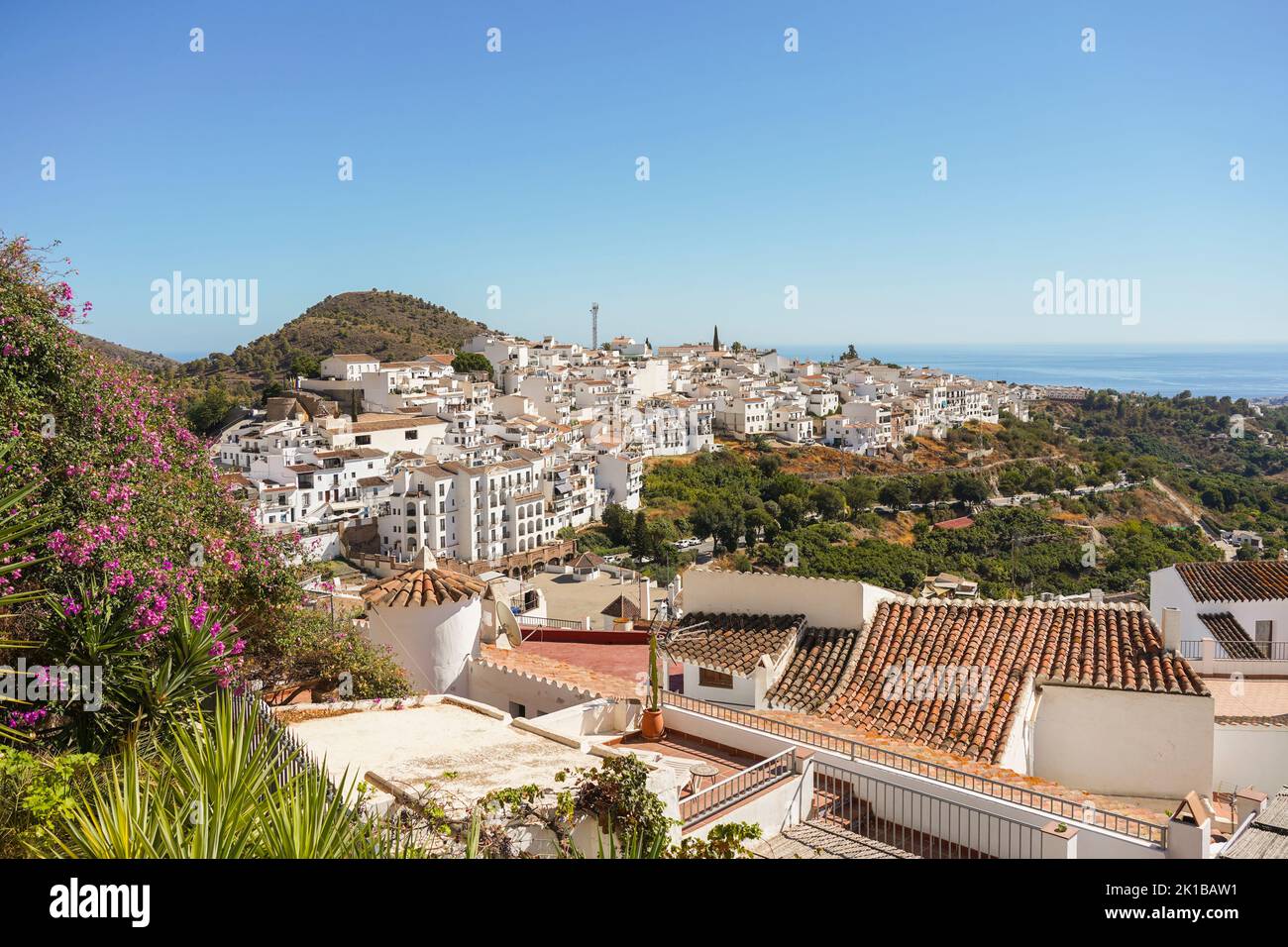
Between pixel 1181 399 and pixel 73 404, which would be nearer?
pixel 73 404

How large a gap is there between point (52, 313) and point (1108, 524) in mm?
64175

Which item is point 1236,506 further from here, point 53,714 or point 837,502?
point 53,714

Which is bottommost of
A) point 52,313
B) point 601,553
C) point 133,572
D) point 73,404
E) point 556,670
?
point 601,553

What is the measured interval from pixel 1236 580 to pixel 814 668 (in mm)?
8618

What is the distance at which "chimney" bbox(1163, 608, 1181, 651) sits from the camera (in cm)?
926

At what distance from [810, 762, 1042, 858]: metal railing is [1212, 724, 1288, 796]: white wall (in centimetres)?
431

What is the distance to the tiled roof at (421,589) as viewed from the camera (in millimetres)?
10234

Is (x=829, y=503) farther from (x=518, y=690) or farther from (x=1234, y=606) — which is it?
(x=518, y=690)

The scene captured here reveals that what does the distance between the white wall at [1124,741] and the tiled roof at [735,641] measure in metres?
2.50

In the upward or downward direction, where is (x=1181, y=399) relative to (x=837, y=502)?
upward

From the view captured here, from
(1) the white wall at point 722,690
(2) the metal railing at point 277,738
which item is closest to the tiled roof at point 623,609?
(1) the white wall at point 722,690

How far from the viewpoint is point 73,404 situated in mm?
7871
